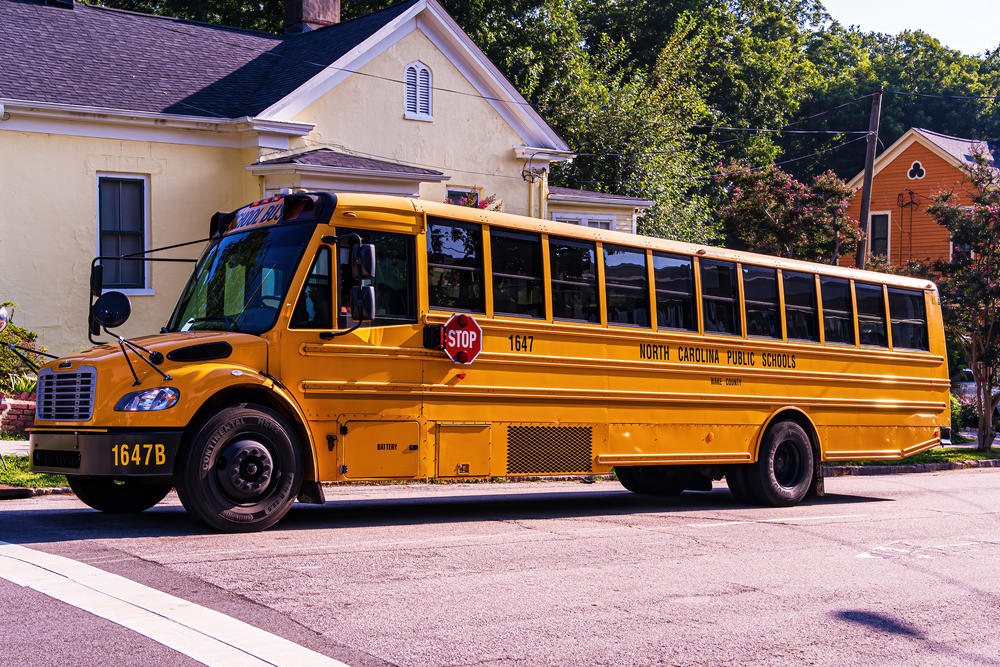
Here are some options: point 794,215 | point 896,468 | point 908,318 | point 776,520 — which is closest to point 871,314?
point 908,318

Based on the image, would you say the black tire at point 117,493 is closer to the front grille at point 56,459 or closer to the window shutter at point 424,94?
the front grille at point 56,459

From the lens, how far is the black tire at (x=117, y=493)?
31.2 feet

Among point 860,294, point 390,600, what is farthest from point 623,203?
point 390,600

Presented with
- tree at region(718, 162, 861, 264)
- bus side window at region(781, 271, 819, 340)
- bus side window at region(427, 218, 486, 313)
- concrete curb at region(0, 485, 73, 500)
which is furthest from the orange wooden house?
concrete curb at region(0, 485, 73, 500)

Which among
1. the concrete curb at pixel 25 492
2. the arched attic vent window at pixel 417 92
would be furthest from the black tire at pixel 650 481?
the arched attic vent window at pixel 417 92

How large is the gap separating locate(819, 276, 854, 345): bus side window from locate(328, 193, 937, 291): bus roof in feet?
0.44

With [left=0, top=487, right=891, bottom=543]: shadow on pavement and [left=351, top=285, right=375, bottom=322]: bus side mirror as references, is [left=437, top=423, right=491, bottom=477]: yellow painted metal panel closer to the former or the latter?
[left=0, top=487, right=891, bottom=543]: shadow on pavement

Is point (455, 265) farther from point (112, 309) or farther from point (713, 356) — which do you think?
point (713, 356)

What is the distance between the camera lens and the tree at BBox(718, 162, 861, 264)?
2961cm

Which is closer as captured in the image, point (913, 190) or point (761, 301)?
point (761, 301)

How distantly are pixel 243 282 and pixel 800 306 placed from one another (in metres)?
7.37

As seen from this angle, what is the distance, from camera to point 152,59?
74.4 ft

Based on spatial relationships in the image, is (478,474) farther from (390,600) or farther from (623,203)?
(623,203)

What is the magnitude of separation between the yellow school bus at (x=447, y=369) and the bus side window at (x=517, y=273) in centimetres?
3
